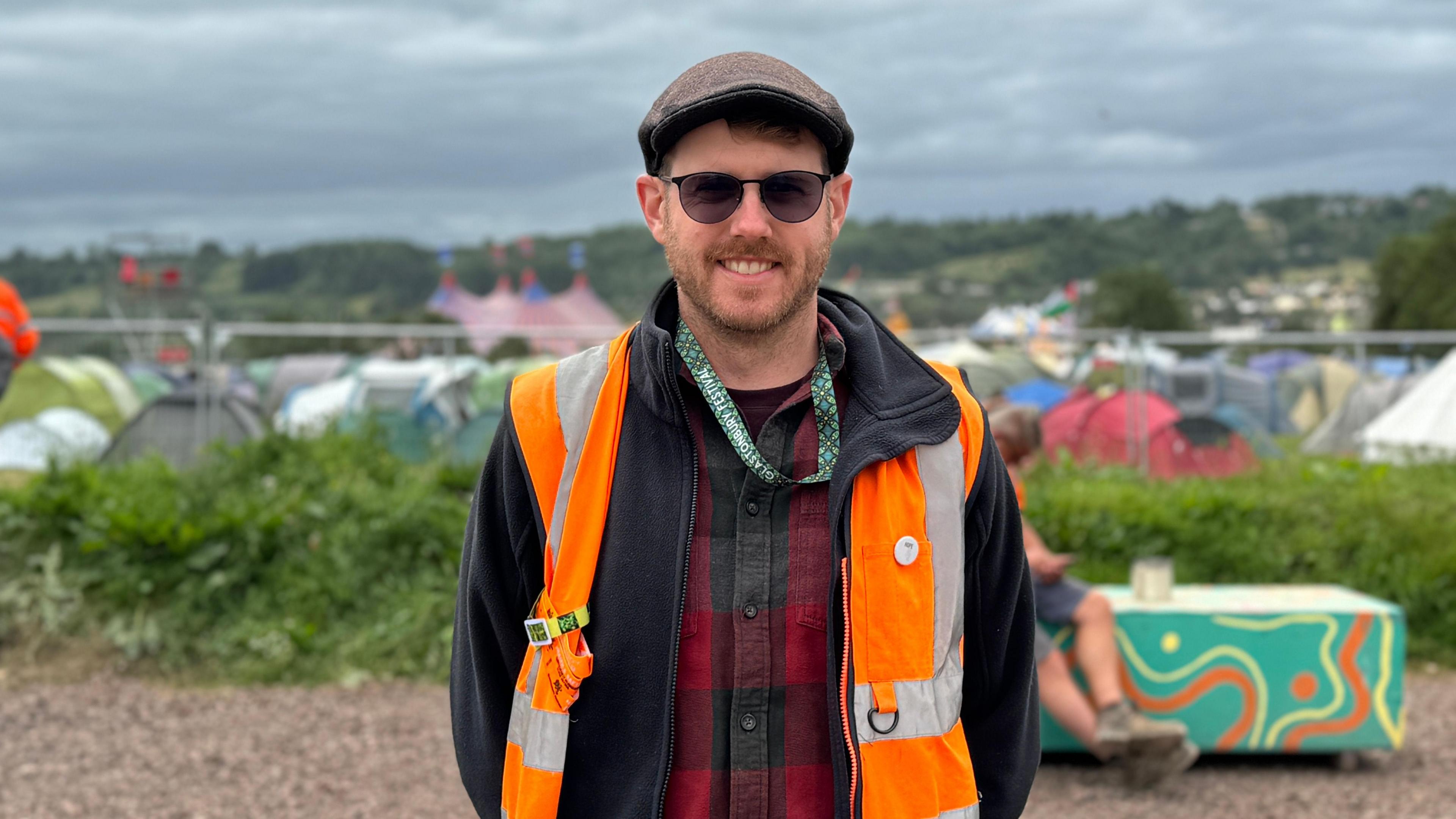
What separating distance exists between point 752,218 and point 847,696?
28.5 inches

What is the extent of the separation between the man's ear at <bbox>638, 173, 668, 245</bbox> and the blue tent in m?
17.4

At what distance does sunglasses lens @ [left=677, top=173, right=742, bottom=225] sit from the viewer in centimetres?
201

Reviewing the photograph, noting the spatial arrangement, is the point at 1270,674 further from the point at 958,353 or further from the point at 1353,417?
the point at 958,353

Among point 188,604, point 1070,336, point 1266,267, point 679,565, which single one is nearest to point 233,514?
point 188,604

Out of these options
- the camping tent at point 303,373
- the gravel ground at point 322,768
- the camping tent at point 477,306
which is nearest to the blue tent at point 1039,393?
the camping tent at point 303,373

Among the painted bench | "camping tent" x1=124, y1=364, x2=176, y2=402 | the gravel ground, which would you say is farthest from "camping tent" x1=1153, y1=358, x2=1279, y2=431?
"camping tent" x1=124, y1=364, x2=176, y2=402

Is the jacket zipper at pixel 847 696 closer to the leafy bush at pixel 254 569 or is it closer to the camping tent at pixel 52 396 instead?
the leafy bush at pixel 254 569

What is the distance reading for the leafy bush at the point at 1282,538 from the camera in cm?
724

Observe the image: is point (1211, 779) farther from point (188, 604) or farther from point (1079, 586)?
point (188, 604)

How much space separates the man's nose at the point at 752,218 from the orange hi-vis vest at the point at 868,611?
1.03ft

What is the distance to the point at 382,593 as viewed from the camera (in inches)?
280

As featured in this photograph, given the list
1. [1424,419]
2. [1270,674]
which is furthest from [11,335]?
[1424,419]

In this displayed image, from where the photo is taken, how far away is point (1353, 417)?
49.1 ft

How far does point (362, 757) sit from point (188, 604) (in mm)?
1848
